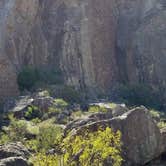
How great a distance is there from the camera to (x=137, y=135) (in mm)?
38250

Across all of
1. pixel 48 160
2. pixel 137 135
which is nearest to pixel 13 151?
pixel 48 160

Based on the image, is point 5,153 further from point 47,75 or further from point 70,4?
point 70,4

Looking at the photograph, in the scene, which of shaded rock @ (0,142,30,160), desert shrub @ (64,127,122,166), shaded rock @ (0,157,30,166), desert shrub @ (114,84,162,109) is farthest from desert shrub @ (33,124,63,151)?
desert shrub @ (114,84,162,109)

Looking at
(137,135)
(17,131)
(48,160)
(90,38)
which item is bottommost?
(17,131)

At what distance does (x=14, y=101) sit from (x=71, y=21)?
75.7ft

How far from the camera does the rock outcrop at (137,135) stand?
3744cm

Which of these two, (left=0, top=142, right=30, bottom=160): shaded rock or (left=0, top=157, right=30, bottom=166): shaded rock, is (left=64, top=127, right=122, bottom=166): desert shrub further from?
(left=0, top=142, right=30, bottom=160): shaded rock

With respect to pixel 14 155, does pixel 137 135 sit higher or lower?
lower

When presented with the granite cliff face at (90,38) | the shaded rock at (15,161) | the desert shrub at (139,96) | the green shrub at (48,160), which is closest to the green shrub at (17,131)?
the shaded rock at (15,161)

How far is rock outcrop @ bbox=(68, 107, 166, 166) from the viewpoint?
37.4 meters

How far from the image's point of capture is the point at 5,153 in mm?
34344

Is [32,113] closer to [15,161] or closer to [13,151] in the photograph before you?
[13,151]

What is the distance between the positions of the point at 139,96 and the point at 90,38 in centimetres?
1145

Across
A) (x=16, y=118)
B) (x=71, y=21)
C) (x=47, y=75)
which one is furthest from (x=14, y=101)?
(x=71, y=21)
